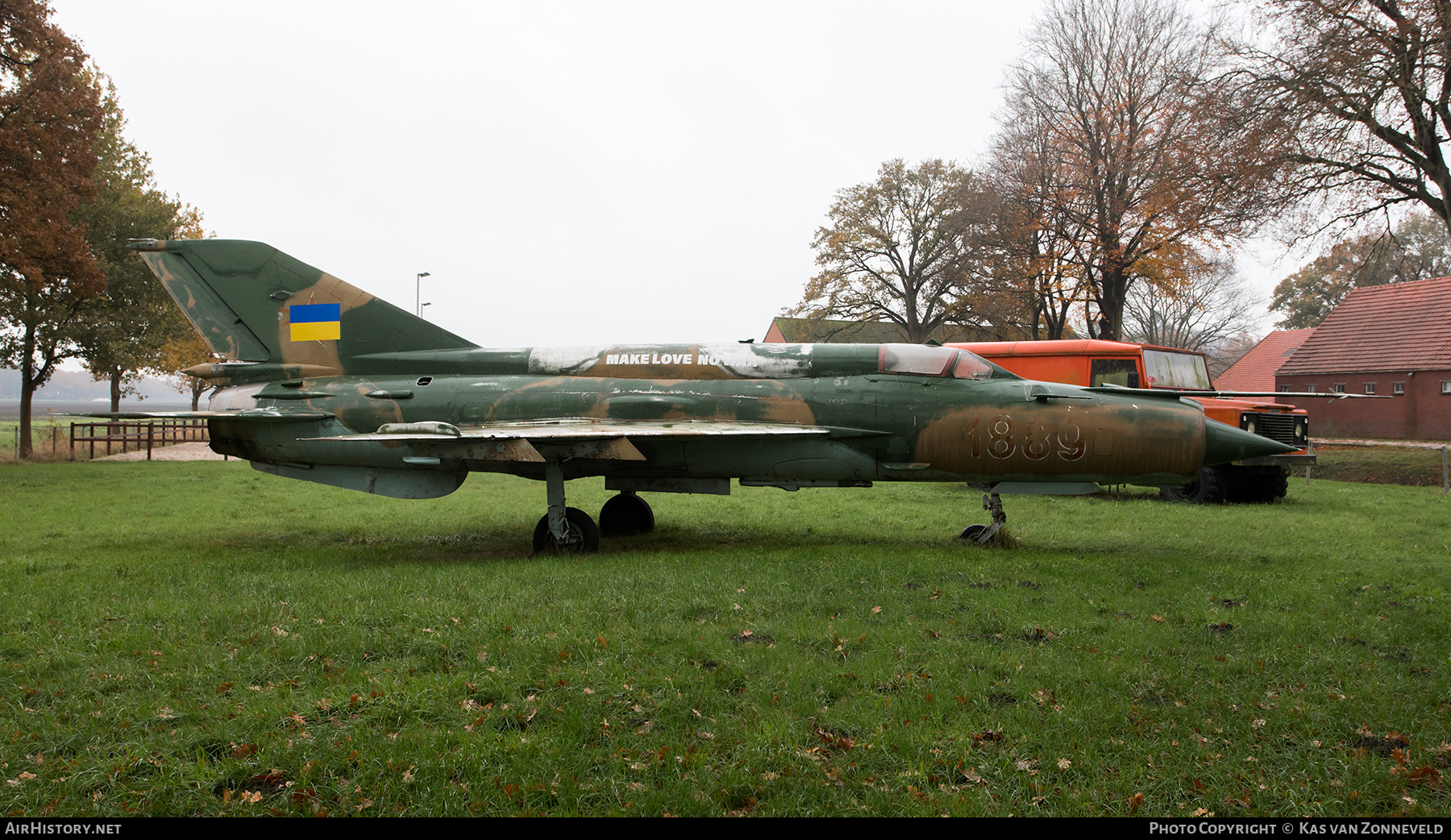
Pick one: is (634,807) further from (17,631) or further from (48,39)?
(48,39)

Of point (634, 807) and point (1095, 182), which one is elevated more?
point (1095, 182)

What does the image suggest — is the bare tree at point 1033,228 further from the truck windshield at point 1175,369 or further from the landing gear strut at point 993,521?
the landing gear strut at point 993,521

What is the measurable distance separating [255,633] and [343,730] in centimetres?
193

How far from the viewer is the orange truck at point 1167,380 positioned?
14.5m

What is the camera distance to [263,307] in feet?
32.9

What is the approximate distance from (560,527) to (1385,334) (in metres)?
34.4

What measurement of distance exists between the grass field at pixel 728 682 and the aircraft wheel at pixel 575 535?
520 mm

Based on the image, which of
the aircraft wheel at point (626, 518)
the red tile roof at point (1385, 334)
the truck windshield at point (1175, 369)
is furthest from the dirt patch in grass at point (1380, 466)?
the aircraft wheel at point (626, 518)

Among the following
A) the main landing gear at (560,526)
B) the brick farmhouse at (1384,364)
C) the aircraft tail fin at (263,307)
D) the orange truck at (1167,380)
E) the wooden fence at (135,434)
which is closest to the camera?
the main landing gear at (560,526)

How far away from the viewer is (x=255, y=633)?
17.6 feet

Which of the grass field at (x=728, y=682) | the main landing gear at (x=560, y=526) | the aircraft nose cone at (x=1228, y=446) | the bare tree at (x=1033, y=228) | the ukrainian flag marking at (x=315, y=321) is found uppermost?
the bare tree at (x=1033, y=228)

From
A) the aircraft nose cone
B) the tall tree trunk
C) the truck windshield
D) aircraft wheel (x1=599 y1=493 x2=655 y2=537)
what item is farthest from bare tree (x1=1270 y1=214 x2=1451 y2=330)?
the tall tree trunk
